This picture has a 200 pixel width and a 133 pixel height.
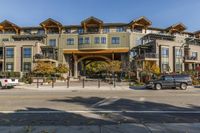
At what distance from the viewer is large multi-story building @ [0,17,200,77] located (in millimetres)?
51969

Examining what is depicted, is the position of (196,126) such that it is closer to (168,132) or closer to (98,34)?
(168,132)

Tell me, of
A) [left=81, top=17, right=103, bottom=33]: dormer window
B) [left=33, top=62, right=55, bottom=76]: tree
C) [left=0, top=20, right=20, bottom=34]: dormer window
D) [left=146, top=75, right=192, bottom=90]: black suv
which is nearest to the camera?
[left=146, top=75, right=192, bottom=90]: black suv

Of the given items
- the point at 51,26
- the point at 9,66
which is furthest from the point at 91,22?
the point at 9,66

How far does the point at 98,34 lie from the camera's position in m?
56.2

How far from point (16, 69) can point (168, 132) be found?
50038 millimetres

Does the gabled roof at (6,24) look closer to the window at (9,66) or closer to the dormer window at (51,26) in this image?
the dormer window at (51,26)

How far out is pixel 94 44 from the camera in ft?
185

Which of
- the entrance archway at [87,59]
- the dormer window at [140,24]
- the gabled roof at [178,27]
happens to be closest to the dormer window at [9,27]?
the entrance archway at [87,59]

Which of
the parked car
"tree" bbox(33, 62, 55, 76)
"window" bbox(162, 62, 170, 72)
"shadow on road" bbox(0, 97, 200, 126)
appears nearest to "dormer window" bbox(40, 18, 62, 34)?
"tree" bbox(33, 62, 55, 76)

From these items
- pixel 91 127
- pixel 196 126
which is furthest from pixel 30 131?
pixel 196 126

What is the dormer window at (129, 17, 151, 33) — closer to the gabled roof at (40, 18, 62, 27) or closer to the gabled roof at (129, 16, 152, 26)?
the gabled roof at (129, 16, 152, 26)

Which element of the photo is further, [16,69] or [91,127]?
[16,69]

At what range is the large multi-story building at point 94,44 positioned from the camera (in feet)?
171

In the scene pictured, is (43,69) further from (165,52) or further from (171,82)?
(171,82)
